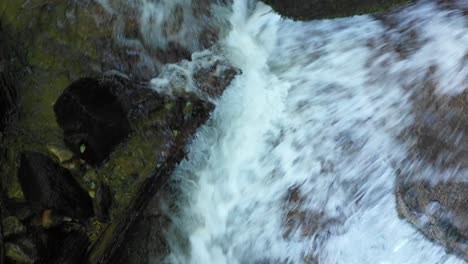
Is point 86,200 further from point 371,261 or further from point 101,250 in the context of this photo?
point 371,261

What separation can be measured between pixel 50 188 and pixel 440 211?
10.5ft

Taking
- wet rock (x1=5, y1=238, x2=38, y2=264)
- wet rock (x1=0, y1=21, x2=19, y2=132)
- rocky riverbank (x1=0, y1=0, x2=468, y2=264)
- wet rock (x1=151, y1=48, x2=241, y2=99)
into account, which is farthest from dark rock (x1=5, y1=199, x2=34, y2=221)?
wet rock (x1=151, y1=48, x2=241, y2=99)

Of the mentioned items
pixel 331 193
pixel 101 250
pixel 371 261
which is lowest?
pixel 371 261

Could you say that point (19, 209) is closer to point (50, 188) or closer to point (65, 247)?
point (50, 188)

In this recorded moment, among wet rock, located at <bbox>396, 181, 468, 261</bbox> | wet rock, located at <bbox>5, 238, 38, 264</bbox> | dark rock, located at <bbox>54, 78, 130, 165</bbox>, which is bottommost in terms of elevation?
wet rock, located at <bbox>396, 181, 468, 261</bbox>

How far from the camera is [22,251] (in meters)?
3.67

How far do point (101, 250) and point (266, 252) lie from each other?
1481 mm

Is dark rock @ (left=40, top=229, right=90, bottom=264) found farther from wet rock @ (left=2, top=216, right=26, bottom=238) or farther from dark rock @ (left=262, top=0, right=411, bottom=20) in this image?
dark rock @ (left=262, top=0, right=411, bottom=20)

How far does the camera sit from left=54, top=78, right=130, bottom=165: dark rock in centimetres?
414

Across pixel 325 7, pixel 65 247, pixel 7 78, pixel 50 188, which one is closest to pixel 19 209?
pixel 50 188

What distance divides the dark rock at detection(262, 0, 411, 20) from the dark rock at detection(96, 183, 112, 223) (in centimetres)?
263

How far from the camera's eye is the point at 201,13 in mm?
4840

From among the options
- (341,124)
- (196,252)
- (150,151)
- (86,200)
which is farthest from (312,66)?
(86,200)

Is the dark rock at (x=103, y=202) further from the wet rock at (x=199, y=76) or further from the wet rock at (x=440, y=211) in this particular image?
the wet rock at (x=440, y=211)
